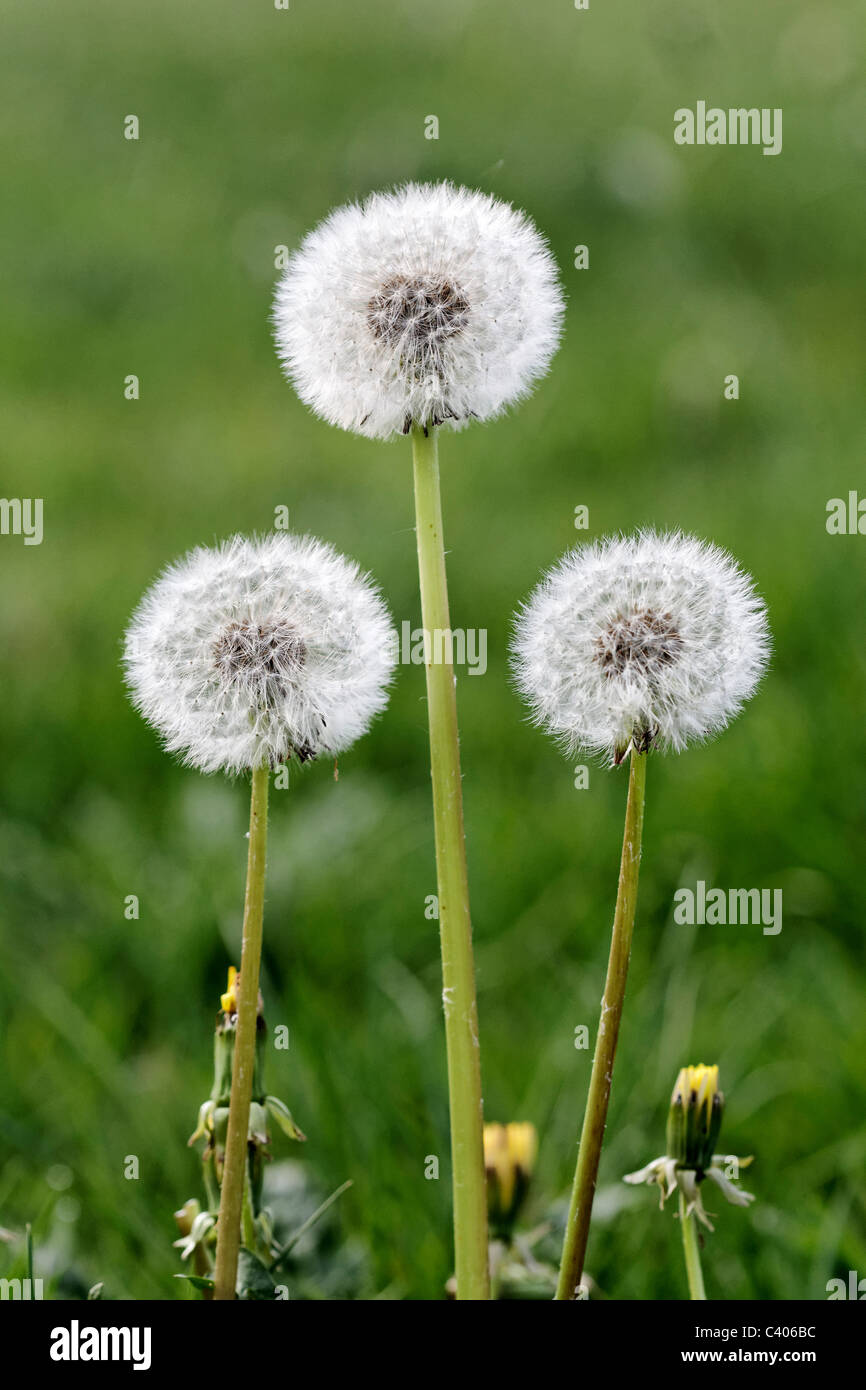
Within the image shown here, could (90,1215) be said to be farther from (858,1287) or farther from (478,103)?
(478,103)

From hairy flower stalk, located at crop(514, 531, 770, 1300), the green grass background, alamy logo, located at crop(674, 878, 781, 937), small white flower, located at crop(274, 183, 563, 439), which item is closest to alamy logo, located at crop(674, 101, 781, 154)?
the green grass background

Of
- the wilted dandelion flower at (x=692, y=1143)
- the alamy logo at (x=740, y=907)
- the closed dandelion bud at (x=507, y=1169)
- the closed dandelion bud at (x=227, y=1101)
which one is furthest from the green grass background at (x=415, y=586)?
the closed dandelion bud at (x=227, y=1101)

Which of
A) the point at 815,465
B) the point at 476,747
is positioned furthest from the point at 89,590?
the point at 815,465

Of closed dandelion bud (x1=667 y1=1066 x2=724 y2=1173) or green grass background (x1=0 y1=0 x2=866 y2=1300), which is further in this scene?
green grass background (x1=0 y1=0 x2=866 y2=1300)

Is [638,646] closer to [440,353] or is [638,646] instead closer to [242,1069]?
[440,353]

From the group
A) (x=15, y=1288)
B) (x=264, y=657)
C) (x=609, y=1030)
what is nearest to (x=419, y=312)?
(x=264, y=657)

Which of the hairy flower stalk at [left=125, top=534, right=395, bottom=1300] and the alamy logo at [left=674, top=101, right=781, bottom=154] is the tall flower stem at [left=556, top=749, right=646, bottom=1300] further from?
the alamy logo at [left=674, top=101, right=781, bottom=154]
